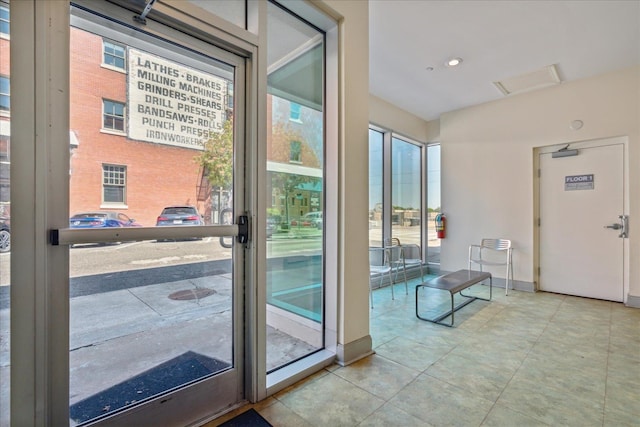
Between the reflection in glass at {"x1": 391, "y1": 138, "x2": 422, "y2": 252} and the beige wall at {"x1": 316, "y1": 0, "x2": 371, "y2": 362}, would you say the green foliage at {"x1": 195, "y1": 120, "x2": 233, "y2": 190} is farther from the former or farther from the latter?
the reflection in glass at {"x1": 391, "y1": 138, "x2": 422, "y2": 252}

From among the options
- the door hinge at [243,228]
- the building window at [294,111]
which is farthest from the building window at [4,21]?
the building window at [294,111]

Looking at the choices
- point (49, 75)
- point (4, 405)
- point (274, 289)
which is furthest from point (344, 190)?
point (4, 405)

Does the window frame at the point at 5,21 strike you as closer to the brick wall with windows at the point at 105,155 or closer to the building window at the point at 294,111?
the brick wall with windows at the point at 105,155

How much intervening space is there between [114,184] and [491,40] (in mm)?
3683

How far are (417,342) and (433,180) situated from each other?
12.1 ft

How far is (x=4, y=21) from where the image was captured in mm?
1191

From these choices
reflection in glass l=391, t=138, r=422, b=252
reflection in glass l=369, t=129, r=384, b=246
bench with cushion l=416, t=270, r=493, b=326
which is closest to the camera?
bench with cushion l=416, t=270, r=493, b=326

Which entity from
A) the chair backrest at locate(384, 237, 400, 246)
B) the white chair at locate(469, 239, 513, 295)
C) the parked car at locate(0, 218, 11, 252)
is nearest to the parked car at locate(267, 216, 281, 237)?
the parked car at locate(0, 218, 11, 252)

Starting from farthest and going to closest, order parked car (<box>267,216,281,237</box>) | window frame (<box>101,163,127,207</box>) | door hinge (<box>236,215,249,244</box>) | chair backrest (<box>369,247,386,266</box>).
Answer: chair backrest (<box>369,247,386,266</box>), parked car (<box>267,216,281,237</box>), door hinge (<box>236,215,249,244</box>), window frame (<box>101,163,127,207</box>)

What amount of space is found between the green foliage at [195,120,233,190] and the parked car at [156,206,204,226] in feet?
0.69

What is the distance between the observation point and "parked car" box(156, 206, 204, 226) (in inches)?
63.8

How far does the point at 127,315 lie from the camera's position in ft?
5.20

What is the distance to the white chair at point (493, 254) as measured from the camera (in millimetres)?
4586

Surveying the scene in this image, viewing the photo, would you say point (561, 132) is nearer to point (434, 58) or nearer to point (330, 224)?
point (434, 58)
